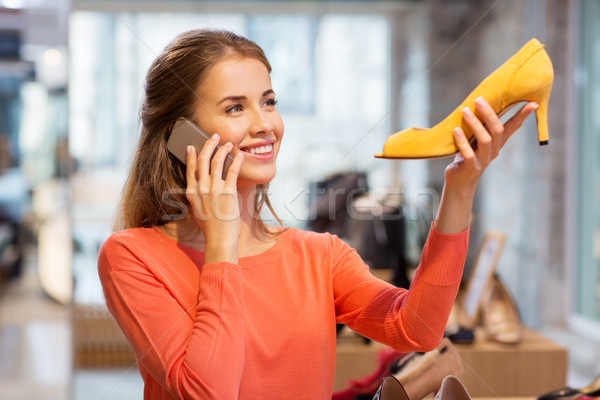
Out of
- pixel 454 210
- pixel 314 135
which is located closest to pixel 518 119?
pixel 454 210

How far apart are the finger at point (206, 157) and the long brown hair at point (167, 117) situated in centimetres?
11

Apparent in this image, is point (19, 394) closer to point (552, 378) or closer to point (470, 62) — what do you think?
point (552, 378)

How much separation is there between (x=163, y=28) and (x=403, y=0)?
139 centimetres

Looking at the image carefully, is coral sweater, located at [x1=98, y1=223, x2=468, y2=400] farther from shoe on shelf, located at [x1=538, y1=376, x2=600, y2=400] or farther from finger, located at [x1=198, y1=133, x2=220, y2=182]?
shoe on shelf, located at [x1=538, y1=376, x2=600, y2=400]

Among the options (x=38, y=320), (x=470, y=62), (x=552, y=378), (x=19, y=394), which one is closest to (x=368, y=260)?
(x=552, y=378)

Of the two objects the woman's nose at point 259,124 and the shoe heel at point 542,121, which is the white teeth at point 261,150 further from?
the shoe heel at point 542,121

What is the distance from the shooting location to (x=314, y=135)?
11.5ft

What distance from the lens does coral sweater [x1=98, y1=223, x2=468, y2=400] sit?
2.92ft

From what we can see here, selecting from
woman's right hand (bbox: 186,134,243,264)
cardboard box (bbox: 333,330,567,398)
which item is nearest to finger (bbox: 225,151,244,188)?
woman's right hand (bbox: 186,134,243,264)

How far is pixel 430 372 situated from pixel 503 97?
661 millimetres

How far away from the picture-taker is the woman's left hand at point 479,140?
2.79 feet

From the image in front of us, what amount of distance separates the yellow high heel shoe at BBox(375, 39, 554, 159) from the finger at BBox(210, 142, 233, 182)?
9.8 inches

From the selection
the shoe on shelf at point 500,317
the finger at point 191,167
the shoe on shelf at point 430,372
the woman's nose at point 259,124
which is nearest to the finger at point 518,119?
the woman's nose at point 259,124

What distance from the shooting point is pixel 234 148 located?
41.1 inches
